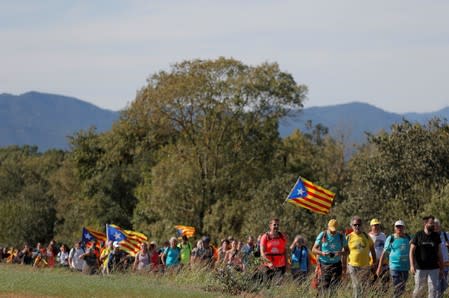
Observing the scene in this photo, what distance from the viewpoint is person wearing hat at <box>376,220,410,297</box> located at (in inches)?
719

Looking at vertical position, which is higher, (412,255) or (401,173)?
(401,173)

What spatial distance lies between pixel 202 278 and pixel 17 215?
66.1 m

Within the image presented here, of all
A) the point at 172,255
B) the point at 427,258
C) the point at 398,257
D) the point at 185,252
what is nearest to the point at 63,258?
the point at 185,252

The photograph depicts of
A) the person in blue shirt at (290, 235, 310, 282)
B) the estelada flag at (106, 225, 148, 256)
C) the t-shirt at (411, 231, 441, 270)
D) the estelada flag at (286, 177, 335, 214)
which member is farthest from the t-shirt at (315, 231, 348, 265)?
the estelada flag at (106, 225, 148, 256)

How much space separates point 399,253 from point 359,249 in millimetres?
784

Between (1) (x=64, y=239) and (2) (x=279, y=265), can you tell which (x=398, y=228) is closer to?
(2) (x=279, y=265)

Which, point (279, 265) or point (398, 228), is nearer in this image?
point (398, 228)

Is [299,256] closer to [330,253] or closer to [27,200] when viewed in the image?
[330,253]

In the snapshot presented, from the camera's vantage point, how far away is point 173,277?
22562 mm

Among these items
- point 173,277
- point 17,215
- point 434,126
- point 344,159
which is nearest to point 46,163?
point 17,215

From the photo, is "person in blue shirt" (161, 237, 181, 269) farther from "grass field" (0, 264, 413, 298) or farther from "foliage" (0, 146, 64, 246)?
"foliage" (0, 146, 64, 246)

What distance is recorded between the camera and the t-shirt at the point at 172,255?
26906mm

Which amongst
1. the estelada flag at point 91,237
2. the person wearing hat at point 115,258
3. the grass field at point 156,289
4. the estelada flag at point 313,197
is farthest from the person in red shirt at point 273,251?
the estelada flag at point 91,237

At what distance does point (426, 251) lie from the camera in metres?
17.2
